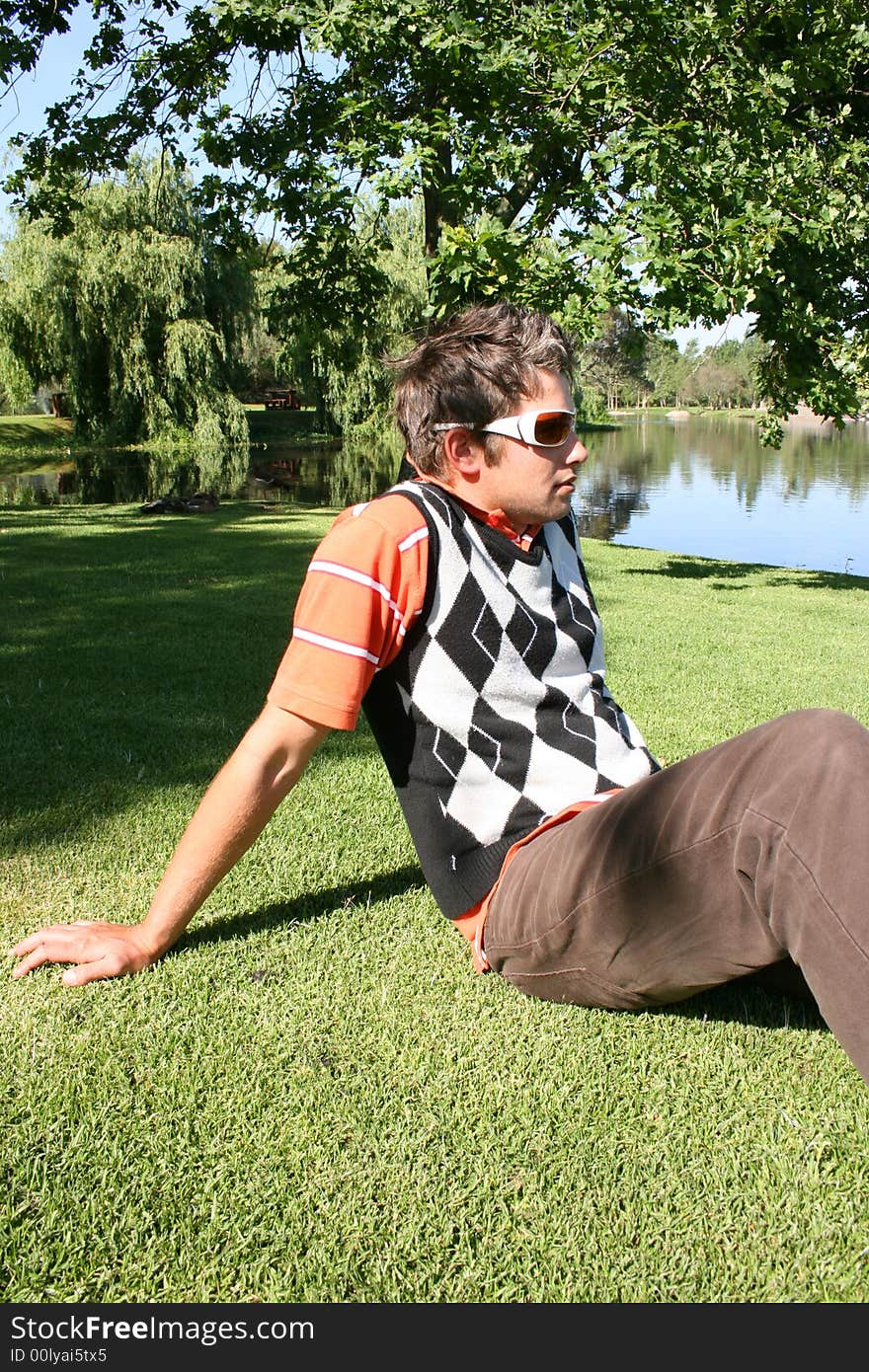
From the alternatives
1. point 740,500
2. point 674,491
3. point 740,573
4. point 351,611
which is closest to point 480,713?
point 351,611

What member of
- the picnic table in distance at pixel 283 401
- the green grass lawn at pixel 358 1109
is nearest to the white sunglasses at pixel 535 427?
the green grass lawn at pixel 358 1109

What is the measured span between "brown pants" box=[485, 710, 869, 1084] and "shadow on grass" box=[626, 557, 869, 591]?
31.2 feet

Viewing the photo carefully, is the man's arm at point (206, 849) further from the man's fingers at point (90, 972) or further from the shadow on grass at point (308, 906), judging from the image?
the shadow on grass at point (308, 906)

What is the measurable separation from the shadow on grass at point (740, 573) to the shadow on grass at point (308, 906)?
28.4 feet

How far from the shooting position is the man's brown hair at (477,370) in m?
2.21

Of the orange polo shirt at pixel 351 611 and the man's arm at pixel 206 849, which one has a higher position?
the orange polo shirt at pixel 351 611

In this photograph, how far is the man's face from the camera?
7.27 ft

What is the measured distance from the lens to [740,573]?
506 inches

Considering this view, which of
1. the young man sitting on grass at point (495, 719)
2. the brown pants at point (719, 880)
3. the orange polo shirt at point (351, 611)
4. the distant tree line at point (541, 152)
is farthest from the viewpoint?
the distant tree line at point (541, 152)

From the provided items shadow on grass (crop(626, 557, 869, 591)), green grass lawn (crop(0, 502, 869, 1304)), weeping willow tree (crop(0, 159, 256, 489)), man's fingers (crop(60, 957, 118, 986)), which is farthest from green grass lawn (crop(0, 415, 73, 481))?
man's fingers (crop(60, 957, 118, 986))

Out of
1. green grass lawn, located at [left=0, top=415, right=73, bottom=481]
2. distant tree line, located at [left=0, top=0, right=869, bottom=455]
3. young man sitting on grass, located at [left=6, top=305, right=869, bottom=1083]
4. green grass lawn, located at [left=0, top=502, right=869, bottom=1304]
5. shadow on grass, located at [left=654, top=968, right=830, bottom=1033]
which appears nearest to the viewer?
green grass lawn, located at [left=0, top=502, right=869, bottom=1304]

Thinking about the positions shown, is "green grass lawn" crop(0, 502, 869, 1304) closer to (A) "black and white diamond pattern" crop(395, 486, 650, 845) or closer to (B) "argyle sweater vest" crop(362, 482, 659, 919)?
(B) "argyle sweater vest" crop(362, 482, 659, 919)

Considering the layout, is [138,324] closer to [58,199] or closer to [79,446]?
[79,446]
